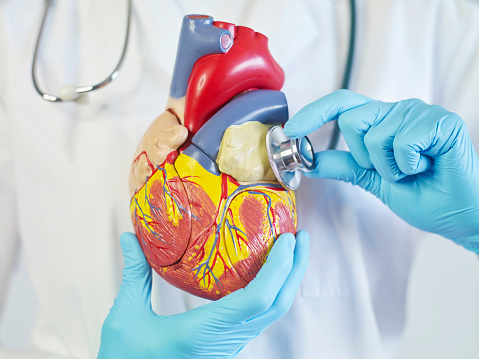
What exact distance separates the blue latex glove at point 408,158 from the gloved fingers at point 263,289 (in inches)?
7.8

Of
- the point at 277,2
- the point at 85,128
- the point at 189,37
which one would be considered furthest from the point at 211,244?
the point at 277,2

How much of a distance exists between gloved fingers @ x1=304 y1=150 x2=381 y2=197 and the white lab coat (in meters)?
0.06

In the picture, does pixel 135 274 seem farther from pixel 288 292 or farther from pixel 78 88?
pixel 78 88

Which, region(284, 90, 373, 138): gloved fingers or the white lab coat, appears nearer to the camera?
region(284, 90, 373, 138): gloved fingers

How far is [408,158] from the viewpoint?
0.73 meters

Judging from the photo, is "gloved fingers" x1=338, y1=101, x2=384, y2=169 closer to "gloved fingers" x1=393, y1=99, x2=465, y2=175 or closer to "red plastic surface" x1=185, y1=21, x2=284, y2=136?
"gloved fingers" x1=393, y1=99, x2=465, y2=175

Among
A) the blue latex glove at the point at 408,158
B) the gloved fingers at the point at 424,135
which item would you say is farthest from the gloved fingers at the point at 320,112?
the gloved fingers at the point at 424,135

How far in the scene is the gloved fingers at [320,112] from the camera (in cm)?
74

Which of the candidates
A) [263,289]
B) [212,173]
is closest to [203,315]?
[263,289]

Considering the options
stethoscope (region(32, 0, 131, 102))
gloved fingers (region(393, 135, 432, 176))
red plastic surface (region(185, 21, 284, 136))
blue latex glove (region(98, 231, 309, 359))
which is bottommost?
blue latex glove (region(98, 231, 309, 359))

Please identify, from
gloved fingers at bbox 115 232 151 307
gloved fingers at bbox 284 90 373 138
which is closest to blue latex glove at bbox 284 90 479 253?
gloved fingers at bbox 284 90 373 138

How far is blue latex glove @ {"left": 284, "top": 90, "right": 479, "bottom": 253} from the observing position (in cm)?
73

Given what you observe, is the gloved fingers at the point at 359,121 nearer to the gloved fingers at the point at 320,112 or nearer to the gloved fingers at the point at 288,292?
the gloved fingers at the point at 320,112

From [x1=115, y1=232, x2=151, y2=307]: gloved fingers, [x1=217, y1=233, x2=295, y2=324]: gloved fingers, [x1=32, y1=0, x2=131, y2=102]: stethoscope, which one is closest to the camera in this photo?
[x1=217, y1=233, x2=295, y2=324]: gloved fingers
